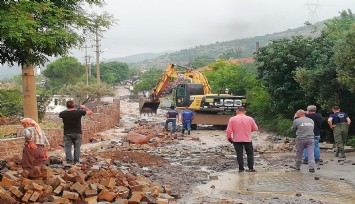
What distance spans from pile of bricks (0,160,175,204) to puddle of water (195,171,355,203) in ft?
4.24

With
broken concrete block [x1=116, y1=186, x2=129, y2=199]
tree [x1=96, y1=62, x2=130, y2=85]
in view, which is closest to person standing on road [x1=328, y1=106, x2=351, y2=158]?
broken concrete block [x1=116, y1=186, x2=129, y2=199]

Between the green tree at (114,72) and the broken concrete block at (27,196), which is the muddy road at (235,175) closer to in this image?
the broken concrete block at (27,196)

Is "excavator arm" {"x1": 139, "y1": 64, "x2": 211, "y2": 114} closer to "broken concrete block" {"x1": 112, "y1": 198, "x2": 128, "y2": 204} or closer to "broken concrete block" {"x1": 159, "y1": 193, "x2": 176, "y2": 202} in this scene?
"broken concrete block" {"x1": 159, "y1": 193, "x2": 176, "y2": 202}

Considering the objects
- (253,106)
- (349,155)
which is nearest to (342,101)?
(349,155)

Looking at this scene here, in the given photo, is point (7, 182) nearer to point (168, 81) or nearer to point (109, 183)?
point (109, 183)

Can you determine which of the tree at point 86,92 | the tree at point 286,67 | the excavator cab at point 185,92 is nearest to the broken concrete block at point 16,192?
the tree at point 286,67

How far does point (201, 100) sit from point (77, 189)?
17353 mm

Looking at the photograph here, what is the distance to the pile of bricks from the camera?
7.35 m

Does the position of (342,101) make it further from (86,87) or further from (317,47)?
(86,87)

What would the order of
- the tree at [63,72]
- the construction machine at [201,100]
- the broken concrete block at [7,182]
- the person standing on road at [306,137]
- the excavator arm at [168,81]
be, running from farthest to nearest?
the tree at [63,72], the excavator arm at [168,81], the construction machine at [201,100], the person standing on road at [306,137], the broken concrete block at [7,182]

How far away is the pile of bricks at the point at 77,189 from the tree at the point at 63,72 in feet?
246

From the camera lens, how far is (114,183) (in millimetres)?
8320

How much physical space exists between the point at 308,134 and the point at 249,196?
3322 millimetres

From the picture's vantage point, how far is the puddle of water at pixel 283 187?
8766 mm
